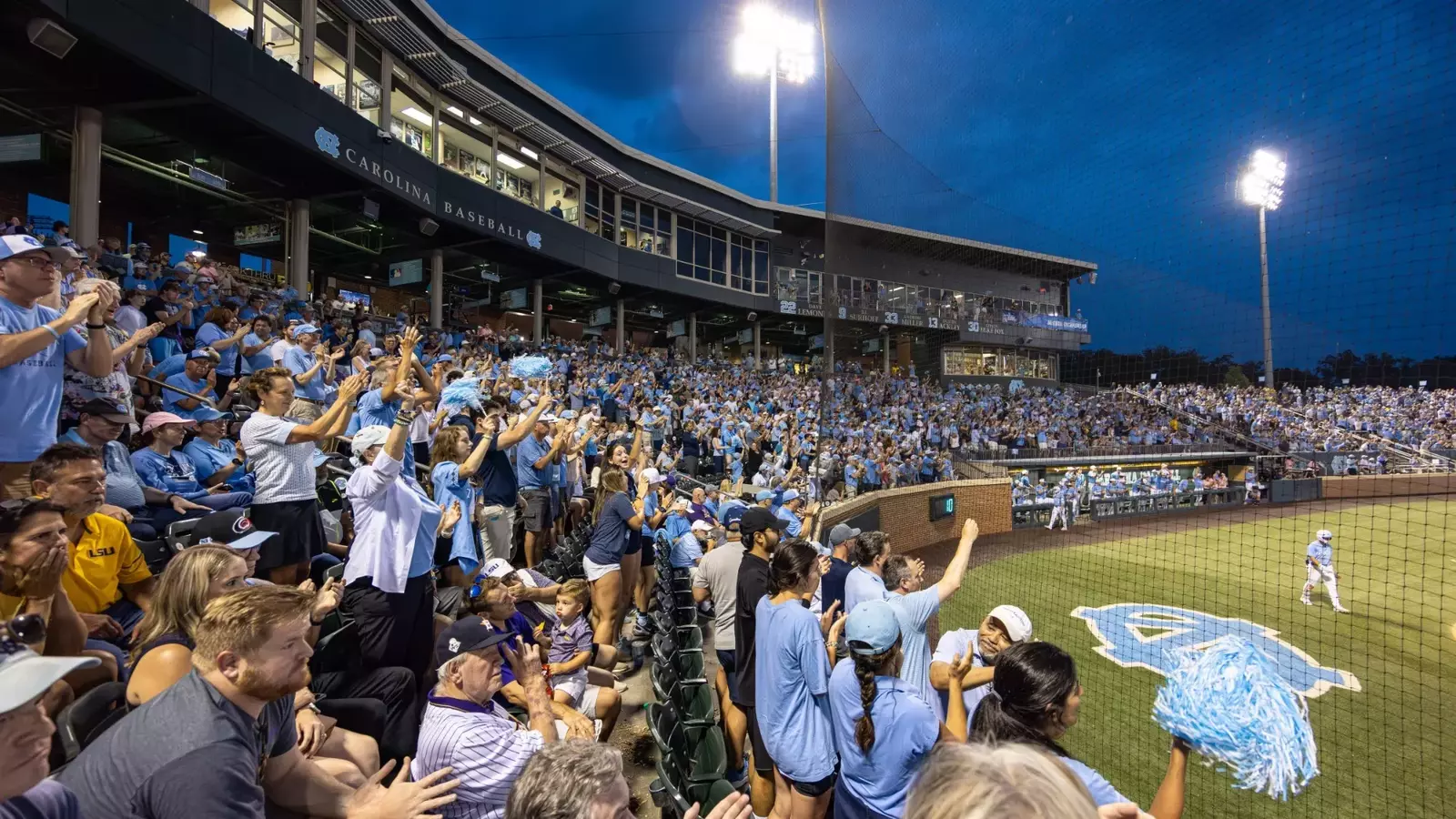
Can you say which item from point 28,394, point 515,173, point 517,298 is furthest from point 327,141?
point 28,394

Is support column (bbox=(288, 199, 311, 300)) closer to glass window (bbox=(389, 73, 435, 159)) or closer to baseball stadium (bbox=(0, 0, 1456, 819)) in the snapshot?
baseball stadium (bbox=(0, 0, 1456, 819))

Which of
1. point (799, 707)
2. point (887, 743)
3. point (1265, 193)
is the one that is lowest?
point (799, 707)

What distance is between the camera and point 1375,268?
20.5ft

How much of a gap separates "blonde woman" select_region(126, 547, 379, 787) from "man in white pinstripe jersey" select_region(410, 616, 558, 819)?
0.35 m

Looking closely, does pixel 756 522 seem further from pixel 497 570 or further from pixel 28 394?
pixel 28 394

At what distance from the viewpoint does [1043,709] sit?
2.10m

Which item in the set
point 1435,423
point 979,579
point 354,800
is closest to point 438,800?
point 354,800

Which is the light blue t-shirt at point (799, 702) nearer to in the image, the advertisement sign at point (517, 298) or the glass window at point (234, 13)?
the glass window at point (234, 13)

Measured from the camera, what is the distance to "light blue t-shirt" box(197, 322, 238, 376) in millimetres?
7129

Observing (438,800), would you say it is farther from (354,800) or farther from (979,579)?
(979,579)

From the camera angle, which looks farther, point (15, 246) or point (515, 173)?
point (515, 173)

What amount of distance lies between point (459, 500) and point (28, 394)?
6.92 feet

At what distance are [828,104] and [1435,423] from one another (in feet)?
59.1

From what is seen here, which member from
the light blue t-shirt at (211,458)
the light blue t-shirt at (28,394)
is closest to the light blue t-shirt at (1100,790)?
the light blue t-shirt at (28,394)
